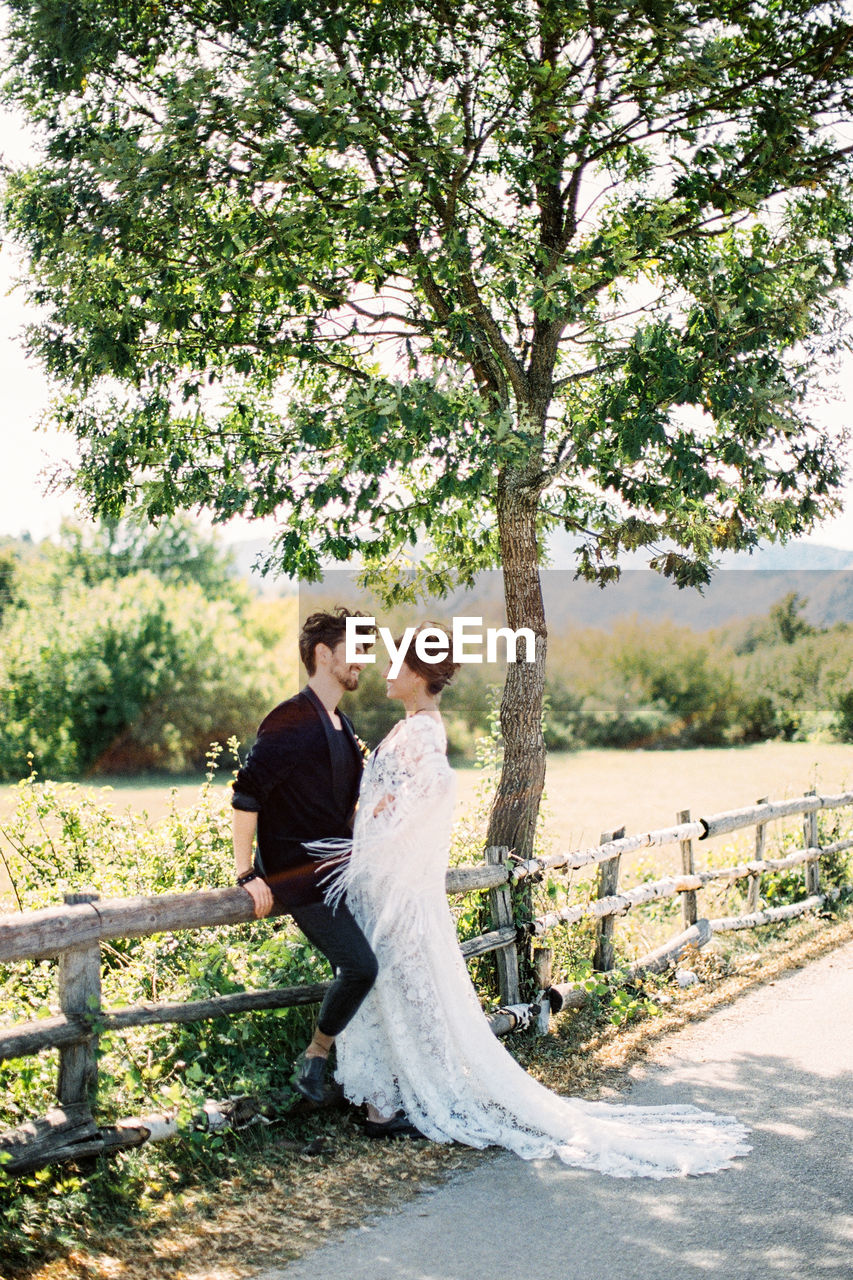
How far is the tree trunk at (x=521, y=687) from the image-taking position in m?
7.06

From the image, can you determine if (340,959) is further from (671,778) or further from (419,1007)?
(671,778)

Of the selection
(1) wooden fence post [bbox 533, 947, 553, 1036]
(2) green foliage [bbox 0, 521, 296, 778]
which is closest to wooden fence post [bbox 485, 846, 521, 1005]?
(1) wooden fence post [bbox 533, 947, 553, 1036]

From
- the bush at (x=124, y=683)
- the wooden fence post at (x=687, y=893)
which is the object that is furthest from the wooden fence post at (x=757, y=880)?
the bush at (x=124, y=683)

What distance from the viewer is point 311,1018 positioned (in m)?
5.43

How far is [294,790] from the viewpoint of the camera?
488 centimetres

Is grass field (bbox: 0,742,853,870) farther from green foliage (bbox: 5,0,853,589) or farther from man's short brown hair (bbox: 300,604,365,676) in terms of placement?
man's short brown hair (bbox: 300,604,365,676)

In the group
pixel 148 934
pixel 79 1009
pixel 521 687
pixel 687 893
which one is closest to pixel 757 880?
pixel 687 893

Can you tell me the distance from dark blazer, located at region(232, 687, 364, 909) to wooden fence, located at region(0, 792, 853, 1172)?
22 cm

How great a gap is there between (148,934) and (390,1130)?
1.38m

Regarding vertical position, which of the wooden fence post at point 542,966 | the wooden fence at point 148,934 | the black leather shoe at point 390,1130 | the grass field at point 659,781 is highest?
the wooden fence at point 148,934

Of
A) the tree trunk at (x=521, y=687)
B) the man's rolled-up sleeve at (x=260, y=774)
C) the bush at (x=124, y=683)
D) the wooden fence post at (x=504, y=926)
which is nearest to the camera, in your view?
the man's rolled-up sleeve at (x=260, y=774)

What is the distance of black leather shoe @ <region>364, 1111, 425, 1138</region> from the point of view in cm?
491

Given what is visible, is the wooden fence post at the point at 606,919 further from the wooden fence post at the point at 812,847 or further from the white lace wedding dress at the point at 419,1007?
the wooden fence post at the point at 812,847

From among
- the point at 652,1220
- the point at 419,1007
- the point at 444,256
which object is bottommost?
the point at 652,1220
